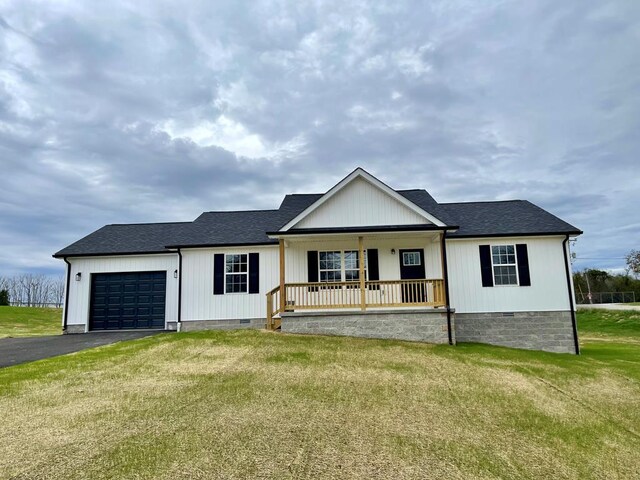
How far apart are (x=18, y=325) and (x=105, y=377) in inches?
775

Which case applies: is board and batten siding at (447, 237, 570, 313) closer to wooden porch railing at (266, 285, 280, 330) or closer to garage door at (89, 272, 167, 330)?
wooden porch railing at (266, 285, 280, 330)

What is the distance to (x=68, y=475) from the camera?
159 inches

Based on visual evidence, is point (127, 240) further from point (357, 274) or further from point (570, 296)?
point (570, 296)

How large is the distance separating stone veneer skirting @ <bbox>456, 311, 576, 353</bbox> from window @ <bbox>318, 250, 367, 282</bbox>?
163 inches

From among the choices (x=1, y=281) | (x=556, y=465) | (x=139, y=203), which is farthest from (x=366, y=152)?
(x=1, y=281)

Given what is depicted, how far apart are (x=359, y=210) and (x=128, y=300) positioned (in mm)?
10185

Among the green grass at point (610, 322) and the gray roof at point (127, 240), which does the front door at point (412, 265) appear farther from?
the green grass at point (610, 322)

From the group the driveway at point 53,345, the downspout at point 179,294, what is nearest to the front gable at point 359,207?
the downspout at point 179,294

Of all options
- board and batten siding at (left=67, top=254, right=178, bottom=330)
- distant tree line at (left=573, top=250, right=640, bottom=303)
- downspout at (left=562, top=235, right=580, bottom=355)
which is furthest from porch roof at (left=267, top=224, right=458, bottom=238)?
distant tree line at (left=573, top=250, right=640, bottom=303)

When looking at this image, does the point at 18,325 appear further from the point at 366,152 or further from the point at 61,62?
→ the point at 366,152

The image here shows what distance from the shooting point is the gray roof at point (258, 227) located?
14.9 meters

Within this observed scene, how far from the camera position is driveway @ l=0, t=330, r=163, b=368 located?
10.5 m

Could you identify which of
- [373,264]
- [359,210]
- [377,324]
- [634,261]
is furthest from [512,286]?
[634,261]

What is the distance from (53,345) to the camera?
12547 mm
